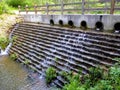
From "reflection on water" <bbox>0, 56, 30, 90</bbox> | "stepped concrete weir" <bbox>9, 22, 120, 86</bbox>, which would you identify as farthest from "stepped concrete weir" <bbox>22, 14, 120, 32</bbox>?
"reflection on water" <bbox>0, 56, 30, 90</bbox>

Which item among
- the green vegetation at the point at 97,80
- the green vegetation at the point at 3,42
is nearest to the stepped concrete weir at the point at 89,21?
the green vegetation at the point at 97,80

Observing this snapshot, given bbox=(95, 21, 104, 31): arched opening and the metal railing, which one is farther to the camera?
bbox=(95, 21, 104, 31): arched opening

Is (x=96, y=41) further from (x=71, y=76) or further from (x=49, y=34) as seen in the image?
(x=49, y=34)

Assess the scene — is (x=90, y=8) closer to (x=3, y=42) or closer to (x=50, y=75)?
(x=50, y=75)

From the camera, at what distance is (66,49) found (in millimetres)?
9477

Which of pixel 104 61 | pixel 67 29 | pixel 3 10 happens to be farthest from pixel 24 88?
pixel 3 10

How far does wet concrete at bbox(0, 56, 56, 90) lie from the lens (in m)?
8.37

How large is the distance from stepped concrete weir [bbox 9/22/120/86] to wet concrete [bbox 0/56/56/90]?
0.50 meters

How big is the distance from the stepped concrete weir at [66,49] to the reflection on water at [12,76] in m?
0.70

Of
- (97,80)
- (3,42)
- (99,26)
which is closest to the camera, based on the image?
(97,80)

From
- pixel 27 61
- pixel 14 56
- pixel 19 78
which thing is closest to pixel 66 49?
pixel 19 78

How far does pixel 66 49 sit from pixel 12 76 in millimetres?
3066

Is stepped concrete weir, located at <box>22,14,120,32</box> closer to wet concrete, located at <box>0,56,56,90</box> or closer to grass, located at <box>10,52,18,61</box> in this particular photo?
grass, located at <box>10,52,18,61</box>

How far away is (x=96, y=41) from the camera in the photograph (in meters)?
8.38
